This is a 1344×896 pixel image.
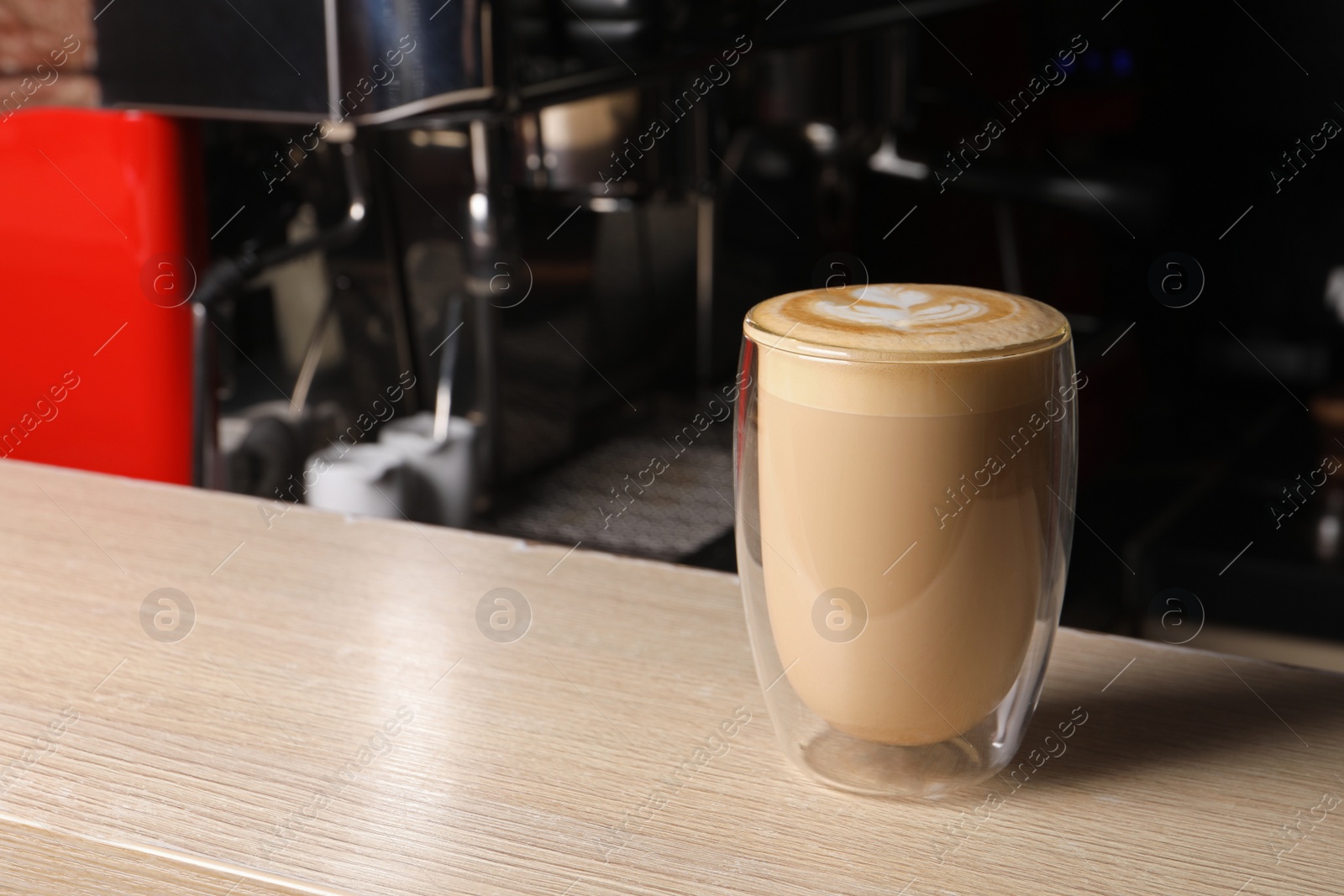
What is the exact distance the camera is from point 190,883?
37cm

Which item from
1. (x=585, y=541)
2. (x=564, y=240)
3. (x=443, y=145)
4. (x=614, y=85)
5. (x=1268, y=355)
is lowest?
(x=1268, y=355)

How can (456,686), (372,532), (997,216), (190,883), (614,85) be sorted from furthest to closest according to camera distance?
(997,216)
(614,85)
(372,532)
(456,686)
(190,883)

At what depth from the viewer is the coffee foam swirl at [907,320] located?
357mm

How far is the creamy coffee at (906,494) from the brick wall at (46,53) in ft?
2.24

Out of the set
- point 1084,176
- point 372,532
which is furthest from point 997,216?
point 372,532

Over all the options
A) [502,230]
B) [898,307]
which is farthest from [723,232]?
[898,307]

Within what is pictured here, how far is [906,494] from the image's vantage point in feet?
1.21

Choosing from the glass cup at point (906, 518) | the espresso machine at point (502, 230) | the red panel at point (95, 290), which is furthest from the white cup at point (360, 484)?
the glass cup at point (906, 518)

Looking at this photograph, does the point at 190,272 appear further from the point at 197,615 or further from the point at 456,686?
the point at 456,686

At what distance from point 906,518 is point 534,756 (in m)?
0.16

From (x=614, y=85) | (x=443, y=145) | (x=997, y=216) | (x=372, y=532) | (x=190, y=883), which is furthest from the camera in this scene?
(x=997, y=216)

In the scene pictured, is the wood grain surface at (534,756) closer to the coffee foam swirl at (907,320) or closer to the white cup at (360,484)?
the coffee foam swirl at (907,320)

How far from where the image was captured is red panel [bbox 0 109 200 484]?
0.90m

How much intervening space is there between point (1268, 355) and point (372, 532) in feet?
5.92
